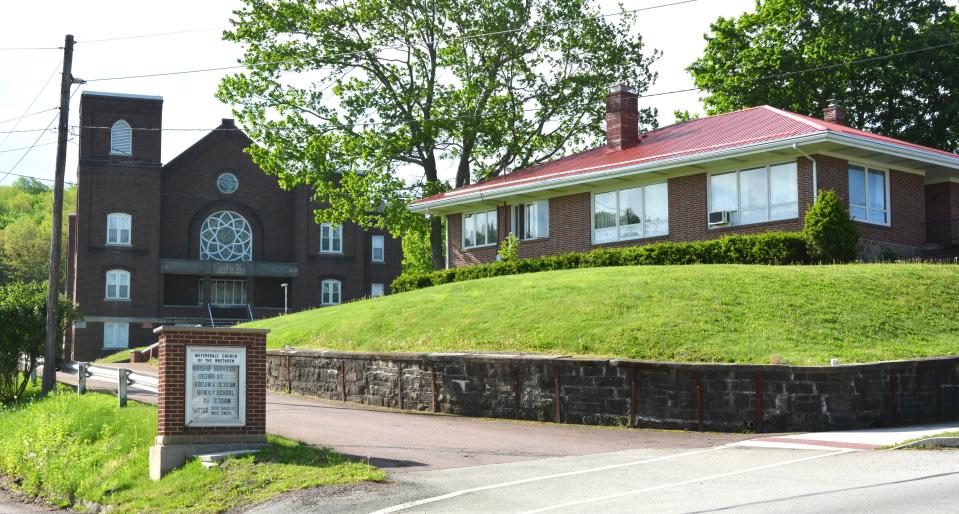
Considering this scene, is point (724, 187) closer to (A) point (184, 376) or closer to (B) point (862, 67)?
(B) point (862, 67)

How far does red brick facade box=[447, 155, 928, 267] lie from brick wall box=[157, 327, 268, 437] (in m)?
18.5

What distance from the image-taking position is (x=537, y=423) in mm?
19375

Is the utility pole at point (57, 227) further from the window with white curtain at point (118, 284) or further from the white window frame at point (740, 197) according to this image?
the window with white curtain at point (118, 284)

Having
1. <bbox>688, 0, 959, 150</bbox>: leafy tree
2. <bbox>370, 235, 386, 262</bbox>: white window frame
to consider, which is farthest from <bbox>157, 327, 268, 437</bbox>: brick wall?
<bbox>370, 235, 386, 262</bbox>: white window frame

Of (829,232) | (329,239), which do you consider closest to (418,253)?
(329,239)

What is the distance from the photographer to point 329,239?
60.7m

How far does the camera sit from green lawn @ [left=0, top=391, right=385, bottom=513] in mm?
13359

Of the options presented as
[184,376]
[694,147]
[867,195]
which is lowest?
[184,376]

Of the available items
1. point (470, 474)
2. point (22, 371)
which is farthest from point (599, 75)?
point (470, 474)

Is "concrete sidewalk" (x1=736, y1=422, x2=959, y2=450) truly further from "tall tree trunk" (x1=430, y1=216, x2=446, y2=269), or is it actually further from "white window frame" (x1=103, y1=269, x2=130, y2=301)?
"white window frame" (x1=103, y1=269, x2=130, y2=301)

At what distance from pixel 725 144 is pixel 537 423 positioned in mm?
14046

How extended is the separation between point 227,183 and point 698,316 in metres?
41.7

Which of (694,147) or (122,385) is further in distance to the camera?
(694,147)

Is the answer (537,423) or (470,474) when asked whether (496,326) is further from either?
(470,474)
